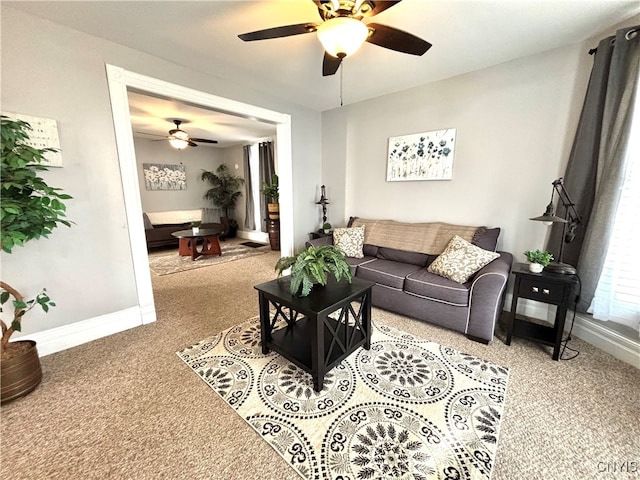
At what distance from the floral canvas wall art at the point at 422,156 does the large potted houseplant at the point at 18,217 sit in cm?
319

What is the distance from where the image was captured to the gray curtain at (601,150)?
1.84 m

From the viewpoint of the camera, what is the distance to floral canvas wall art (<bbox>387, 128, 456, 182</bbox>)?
9.68 feet

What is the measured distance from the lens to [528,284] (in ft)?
6.69

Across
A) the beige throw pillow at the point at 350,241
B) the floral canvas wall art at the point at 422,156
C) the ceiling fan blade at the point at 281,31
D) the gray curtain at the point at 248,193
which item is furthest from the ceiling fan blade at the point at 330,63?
the gray curtain at the point at 248,193

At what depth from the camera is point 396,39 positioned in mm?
1617

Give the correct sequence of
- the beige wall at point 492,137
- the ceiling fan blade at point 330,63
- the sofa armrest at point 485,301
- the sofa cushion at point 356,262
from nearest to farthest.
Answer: the ceiling fan blade at point 330,63, the sofa armrest at point 485,301, the beige wall at point 492,137, the sofa cushion at point 356,262

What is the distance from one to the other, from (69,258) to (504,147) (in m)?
4.10

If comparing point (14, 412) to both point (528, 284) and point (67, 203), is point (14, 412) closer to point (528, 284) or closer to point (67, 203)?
point (67, 203)

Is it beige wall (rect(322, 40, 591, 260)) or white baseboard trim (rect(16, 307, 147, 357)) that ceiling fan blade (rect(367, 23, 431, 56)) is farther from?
white baseboard trim (rect(16, 307, 147, 357))

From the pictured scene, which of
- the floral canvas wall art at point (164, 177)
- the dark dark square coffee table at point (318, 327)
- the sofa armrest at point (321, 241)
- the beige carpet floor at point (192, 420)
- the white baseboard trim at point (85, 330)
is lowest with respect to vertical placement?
the beige carpet floor at point (192, 420)

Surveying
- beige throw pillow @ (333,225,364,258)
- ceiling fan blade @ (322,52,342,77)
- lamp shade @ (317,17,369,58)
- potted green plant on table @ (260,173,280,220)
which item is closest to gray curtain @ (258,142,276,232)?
potted green plant on table @ (260,173,280,220)

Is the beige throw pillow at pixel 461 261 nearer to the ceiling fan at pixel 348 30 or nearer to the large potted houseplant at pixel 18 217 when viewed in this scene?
the ceiling fan at pixel 348 30

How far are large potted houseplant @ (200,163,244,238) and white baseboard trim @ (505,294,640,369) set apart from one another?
6476 mm

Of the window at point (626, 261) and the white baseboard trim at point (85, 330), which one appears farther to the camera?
the white baseboard trim at point (85, 330)
